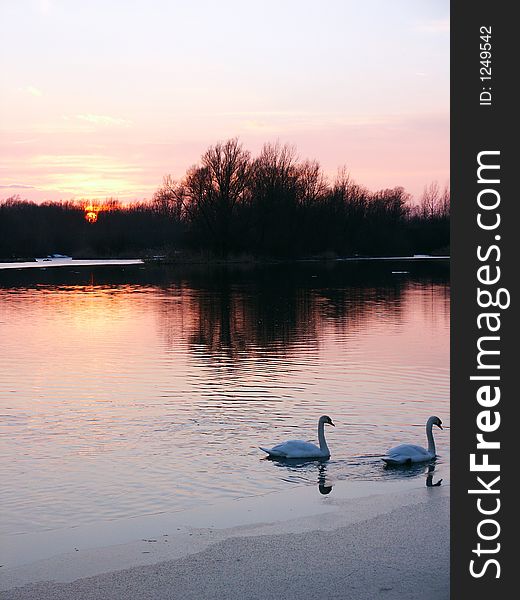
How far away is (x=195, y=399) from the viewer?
50.1 ft

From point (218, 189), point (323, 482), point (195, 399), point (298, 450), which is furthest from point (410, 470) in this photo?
point (218, 189)

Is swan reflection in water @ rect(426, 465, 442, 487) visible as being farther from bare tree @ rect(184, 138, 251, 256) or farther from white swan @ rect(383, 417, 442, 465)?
bare tree @ rect(184, 138, 251, 256)

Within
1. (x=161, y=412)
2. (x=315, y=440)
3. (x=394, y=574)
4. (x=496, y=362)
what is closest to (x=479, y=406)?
(x=496, y=362)

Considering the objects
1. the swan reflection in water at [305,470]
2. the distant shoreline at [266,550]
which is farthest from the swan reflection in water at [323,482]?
the distant shoreline at [266,550]

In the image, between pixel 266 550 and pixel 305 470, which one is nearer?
pixel 266 550

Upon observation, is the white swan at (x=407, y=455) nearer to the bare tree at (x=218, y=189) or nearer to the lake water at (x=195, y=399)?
the lake water at (x=195, y=399)

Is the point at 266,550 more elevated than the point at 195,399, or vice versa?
the point at 195,399

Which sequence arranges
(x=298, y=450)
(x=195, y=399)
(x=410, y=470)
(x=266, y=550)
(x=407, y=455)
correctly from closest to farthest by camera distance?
(x=266, y=550), (x=410, y=470), (x=407, y=455), (x=298, y=450), (x=195, y=399)

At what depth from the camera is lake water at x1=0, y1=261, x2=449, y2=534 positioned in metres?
10.4

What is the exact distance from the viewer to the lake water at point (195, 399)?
1041 centimetres

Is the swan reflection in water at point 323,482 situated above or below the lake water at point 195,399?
below

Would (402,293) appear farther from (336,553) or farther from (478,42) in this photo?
(478,42)

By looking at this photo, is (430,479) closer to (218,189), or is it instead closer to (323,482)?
(323,482)

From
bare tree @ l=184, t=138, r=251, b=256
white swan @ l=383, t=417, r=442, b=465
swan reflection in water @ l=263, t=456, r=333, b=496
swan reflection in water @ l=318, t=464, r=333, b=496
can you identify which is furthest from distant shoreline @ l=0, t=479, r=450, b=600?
bare tree @ l=184, t=138, r=251, b=256
